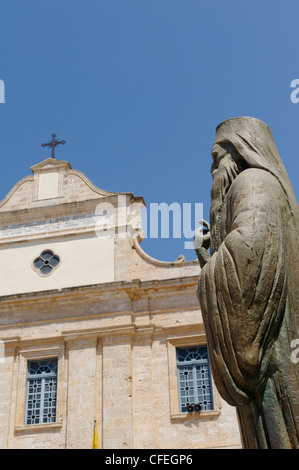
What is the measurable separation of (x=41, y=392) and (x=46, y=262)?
10.2 feet

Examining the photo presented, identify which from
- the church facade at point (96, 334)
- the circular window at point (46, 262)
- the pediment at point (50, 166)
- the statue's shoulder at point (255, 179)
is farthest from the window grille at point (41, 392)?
the statue's shoulder at point (255, 179)

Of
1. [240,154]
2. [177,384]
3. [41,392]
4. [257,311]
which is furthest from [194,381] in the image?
[257,311]

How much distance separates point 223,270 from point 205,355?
419 inches

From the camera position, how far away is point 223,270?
109 inches

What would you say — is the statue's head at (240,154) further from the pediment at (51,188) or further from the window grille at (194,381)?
the pediment at (51,188)

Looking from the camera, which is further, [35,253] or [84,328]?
[35,253]

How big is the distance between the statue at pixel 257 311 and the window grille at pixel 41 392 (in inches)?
430

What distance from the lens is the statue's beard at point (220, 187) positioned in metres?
3.28

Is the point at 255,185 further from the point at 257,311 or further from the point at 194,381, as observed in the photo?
the point at 194,381

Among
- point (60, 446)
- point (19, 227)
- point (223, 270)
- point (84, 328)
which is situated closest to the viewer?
point (223, 270)

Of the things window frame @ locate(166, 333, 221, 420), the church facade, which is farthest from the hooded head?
the church facade

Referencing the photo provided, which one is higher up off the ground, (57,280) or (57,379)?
(57,280)
